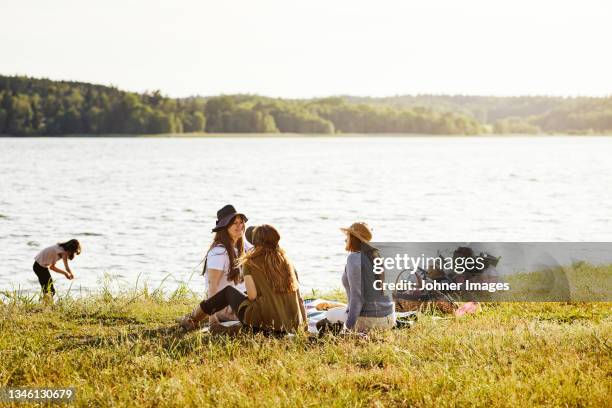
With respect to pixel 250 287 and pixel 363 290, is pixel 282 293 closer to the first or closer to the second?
pixel 250 287

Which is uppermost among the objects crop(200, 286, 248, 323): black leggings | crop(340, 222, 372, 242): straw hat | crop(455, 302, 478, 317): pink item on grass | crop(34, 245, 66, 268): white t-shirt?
crop(340, 222, 372, 242): straw hat

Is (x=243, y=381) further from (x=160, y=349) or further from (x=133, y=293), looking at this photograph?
(x=133, y=293)

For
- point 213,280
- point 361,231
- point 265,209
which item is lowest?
point 265,209

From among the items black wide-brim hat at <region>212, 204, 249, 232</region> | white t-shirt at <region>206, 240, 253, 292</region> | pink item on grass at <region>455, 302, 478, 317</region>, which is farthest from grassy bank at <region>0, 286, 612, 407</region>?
black wide-brim hat at <region>212, 204, 249, 232</region>

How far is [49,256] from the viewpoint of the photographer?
12.7 m

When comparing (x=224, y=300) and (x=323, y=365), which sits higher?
(x=224, y=300)

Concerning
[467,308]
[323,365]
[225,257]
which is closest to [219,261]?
[225,257]

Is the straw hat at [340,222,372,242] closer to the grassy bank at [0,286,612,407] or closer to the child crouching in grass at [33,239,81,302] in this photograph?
the grassy bank at [0,286,612,407]

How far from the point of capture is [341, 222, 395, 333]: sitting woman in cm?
809

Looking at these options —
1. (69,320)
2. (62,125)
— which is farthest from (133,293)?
(62,125)

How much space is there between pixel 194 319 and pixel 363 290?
195 centimetres

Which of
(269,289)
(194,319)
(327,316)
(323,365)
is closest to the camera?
(323,365)

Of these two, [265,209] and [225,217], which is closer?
[225,217]

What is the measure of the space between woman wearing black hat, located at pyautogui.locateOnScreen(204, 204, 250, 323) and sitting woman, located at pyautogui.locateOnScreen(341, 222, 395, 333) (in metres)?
1.37
